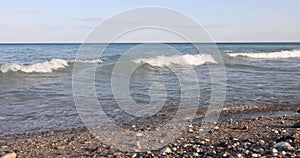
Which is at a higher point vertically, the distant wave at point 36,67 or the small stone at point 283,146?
the small stone at point 283,146

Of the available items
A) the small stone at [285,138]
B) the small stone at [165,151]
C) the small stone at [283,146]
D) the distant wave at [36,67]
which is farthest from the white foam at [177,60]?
the small stone at [283,146]

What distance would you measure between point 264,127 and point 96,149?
343 cm

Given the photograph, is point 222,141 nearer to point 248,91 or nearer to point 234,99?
point 234,99

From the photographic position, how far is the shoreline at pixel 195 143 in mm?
4969

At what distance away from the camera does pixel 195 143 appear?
5.55m

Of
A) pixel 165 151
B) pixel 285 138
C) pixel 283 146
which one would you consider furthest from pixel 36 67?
pixel 283 146

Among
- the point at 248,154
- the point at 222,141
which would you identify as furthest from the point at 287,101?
the point at 248,154

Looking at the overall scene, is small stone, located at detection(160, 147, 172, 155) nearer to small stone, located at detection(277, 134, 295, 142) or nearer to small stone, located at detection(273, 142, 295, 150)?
small stone, located at detection(273, 142, 295, 150)

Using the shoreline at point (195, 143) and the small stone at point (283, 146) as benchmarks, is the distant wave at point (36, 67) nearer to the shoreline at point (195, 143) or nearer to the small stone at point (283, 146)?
the shoreline at point (195, 143)

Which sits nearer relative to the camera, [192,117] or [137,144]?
[137,144]

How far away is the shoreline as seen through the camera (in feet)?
16.3

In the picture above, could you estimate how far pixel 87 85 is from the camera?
12906 mm

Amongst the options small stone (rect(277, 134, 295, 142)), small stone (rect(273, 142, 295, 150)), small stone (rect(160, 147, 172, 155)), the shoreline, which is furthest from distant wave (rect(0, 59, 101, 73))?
small stone (rect(273, 142, 295, 150))

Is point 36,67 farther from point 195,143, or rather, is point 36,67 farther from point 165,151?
point 165,151
